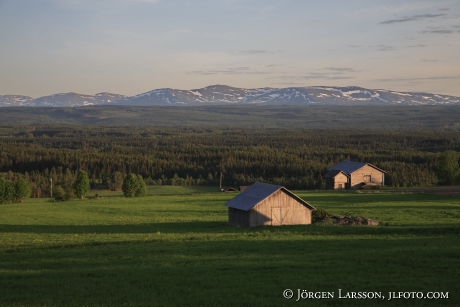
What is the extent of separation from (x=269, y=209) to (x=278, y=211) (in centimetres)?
77

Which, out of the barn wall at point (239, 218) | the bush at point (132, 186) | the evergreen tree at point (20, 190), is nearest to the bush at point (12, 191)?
the evergreen tree at point (20, 190)

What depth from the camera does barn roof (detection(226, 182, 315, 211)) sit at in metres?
46.5

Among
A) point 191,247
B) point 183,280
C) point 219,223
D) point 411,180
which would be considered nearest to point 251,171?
point 411,180

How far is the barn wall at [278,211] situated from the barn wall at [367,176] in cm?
Answer: 4747

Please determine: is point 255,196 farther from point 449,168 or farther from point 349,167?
point 449,168

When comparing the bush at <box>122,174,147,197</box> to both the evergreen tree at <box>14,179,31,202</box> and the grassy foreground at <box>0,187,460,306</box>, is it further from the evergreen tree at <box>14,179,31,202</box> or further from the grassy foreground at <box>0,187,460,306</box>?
the grassy foreground at <box>0,187,460,306</box>

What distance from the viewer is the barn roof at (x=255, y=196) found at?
46453 mm

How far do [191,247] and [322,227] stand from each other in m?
13.3

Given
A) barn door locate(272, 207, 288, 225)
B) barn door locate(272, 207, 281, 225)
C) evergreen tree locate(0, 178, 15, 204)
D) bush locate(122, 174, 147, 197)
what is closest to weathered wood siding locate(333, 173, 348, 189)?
bush locate(122, 174, 147, 197)

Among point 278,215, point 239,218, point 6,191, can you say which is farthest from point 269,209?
point 6,191

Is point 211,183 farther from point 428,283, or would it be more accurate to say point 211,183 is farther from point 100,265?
point 428,283

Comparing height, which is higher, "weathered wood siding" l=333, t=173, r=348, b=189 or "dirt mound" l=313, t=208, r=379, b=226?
"dirt mound" l=313, t=208, r=379, b=226

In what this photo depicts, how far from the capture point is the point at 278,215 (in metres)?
47.0

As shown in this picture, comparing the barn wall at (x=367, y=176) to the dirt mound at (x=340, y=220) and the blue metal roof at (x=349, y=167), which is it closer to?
the blue metal roof at (x=349, y=167)
